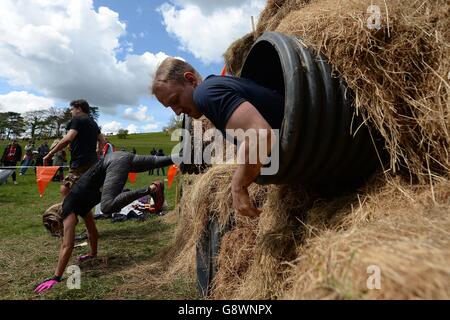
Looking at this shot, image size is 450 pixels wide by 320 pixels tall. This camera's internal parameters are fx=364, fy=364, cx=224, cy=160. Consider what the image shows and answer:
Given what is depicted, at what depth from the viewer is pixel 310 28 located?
2.52 meters

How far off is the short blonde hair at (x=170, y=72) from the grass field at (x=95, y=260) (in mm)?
2014

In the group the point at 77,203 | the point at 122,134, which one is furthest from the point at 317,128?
the point at 122,134

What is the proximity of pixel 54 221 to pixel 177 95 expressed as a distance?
4442mm

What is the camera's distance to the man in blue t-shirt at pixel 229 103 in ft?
6.58

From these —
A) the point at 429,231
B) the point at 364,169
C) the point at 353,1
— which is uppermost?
the point at 353,1

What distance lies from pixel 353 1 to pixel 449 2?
0.56m

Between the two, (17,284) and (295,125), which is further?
→ (17,284)

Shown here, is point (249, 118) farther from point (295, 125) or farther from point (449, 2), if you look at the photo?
point (449, 2)

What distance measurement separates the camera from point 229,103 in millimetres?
2059

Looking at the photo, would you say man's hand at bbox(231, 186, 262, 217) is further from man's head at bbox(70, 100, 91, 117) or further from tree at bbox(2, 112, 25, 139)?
tree at bbox(2, 112, 25, 139)

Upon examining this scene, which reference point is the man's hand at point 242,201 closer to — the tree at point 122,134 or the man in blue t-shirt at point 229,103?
the man in blue t-shirt at point 229,103

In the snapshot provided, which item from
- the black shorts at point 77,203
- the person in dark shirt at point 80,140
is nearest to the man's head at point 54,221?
the person in dark shirt at point 80,140

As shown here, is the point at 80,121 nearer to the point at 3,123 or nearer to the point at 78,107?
the point at 78,107
